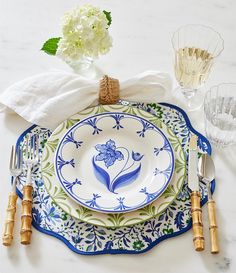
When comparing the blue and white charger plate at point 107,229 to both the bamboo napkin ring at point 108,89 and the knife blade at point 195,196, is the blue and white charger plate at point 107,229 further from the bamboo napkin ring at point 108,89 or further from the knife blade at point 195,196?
the bamboo napkin ring at point 108,89

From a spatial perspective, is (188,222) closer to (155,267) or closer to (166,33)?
(155,267)

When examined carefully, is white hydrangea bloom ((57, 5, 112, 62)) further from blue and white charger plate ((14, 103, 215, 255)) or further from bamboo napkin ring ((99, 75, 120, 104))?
blue and white charger plate ((14, 103, 215, 255))

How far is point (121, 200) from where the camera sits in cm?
99

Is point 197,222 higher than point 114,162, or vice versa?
point 114,162

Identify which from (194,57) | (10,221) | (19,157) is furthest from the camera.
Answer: (194,57)

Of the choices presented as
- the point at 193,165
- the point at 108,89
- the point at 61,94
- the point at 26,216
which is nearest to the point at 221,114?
the point at 193,165

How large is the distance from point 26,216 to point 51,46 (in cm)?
42

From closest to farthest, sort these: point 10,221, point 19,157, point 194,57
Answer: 1. point 10,221
2. point 19,157
3. point 194,57

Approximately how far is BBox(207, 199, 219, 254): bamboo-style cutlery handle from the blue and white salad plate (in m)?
0.09

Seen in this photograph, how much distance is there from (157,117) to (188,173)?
0.16 m

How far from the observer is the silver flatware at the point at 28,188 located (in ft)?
3.12

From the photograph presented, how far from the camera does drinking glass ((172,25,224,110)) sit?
1146 mm

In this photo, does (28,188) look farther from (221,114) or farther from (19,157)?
(221,114)

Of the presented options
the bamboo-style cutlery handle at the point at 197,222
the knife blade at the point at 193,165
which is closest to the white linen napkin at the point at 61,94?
the knife blade at the point at 193,165
